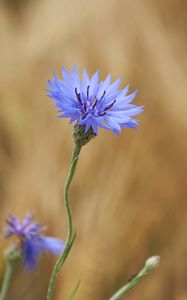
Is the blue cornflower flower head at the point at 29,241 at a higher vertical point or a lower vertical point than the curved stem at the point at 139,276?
higher

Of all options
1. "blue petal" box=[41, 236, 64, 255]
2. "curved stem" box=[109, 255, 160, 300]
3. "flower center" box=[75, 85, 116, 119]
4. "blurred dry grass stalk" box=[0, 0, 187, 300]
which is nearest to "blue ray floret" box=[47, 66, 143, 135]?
"flower center" box=[75, 85, 116, 119]

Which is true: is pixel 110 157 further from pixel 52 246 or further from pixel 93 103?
pixel 93 103

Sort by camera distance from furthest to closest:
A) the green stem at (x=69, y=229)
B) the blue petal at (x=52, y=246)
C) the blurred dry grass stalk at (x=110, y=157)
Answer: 1. the blurred dry grass stalk at (x=110, y=157)
2. the blue petal at (x=52, y=246)
3. the green stem at (x=69, y=229)

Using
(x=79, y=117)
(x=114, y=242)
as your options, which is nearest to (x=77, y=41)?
(x=114, y=242)

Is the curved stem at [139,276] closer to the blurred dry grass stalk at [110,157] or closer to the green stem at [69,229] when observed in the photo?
the green stem at [69,229]

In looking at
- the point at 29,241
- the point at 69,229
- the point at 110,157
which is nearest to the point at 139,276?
the point at 69,229

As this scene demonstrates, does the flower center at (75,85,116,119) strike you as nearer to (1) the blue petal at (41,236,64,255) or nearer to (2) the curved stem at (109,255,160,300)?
(2) the curved stem at (109,255,160,300)

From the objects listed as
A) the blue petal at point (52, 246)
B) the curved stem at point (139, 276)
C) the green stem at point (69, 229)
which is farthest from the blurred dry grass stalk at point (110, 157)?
the green stem at point (69, 229)

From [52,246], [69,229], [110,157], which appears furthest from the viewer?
[110,157]

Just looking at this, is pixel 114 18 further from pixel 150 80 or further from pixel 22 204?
pixel 22 204
